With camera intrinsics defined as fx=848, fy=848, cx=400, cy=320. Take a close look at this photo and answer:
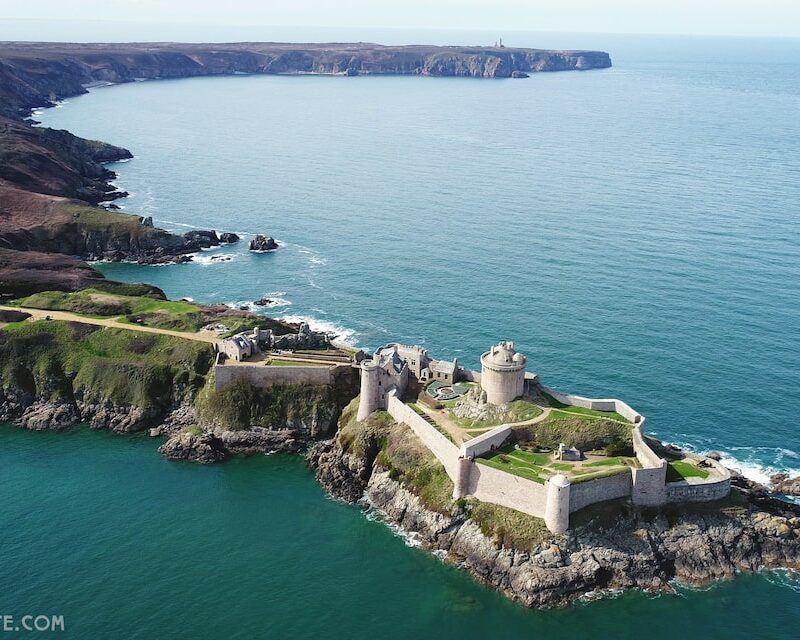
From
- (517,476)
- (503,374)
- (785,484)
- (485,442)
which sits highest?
(503,374)

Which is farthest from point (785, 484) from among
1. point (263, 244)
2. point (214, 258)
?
point (214, 258)

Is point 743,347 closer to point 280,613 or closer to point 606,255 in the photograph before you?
point 606,255

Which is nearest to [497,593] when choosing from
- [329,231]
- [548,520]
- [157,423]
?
[548,520]

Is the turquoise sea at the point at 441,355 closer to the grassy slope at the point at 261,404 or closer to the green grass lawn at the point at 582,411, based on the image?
the grassy slope at the point at 261,404

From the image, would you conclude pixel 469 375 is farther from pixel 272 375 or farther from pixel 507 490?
pixel 272 375

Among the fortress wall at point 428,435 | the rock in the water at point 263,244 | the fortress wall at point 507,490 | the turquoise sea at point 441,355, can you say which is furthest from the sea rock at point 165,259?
the fortress wall at point 507,490

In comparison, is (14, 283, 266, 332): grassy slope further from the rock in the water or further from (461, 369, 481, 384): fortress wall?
the rock in the water
